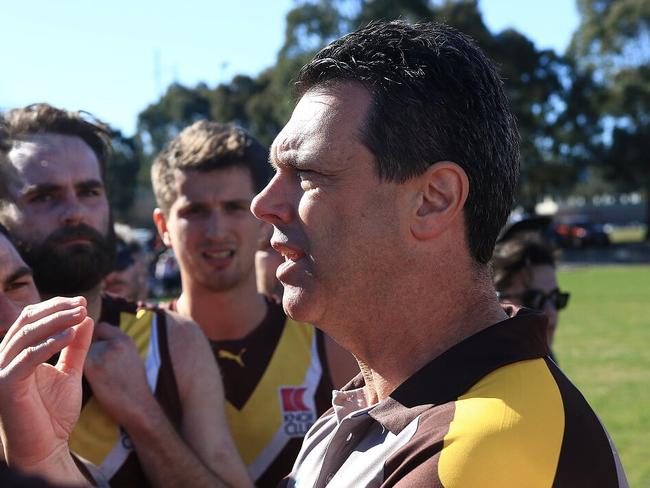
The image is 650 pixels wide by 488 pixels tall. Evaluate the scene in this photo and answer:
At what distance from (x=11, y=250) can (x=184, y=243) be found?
4.27 feet

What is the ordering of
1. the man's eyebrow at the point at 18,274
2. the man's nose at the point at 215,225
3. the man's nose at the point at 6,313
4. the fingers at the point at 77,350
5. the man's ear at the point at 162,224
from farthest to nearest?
the man's ear at the point at 162,224, the man's nose at the point at 215,225, the man's eyebrow at the point at 18,274, the man's nose at the point at 6,313, the fingers at the point at 77,350

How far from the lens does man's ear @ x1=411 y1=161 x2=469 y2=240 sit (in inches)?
82.7

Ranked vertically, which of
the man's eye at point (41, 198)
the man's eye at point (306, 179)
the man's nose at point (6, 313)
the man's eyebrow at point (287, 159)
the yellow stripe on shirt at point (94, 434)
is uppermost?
the man's eyebrow at point (287, 159)

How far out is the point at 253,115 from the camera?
5306cm

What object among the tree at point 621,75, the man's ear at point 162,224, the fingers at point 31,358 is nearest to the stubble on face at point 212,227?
the man's ear at point 162,224

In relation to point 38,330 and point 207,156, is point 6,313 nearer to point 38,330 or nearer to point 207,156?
point 38,330

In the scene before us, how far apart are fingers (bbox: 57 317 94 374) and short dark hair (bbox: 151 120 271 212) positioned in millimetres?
1870

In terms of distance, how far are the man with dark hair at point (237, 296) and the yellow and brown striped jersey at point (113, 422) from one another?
0.54m

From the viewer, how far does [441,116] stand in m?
2.11

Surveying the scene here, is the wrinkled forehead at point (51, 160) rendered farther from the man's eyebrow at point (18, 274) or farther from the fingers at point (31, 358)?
the fingers at point (31, 358)

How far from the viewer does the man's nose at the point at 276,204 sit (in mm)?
2232

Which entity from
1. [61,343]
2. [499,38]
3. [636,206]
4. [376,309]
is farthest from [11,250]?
[636,206]

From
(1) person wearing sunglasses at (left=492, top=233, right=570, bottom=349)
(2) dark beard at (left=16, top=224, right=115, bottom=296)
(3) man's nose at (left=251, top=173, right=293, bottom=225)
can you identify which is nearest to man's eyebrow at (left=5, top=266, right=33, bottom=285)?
(2) dark beard at (left=16, top=224, right=115, bottom=296)

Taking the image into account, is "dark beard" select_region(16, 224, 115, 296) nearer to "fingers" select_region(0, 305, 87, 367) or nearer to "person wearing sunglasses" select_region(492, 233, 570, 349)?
"fingers" select_region(0, 305, 87, 367)
